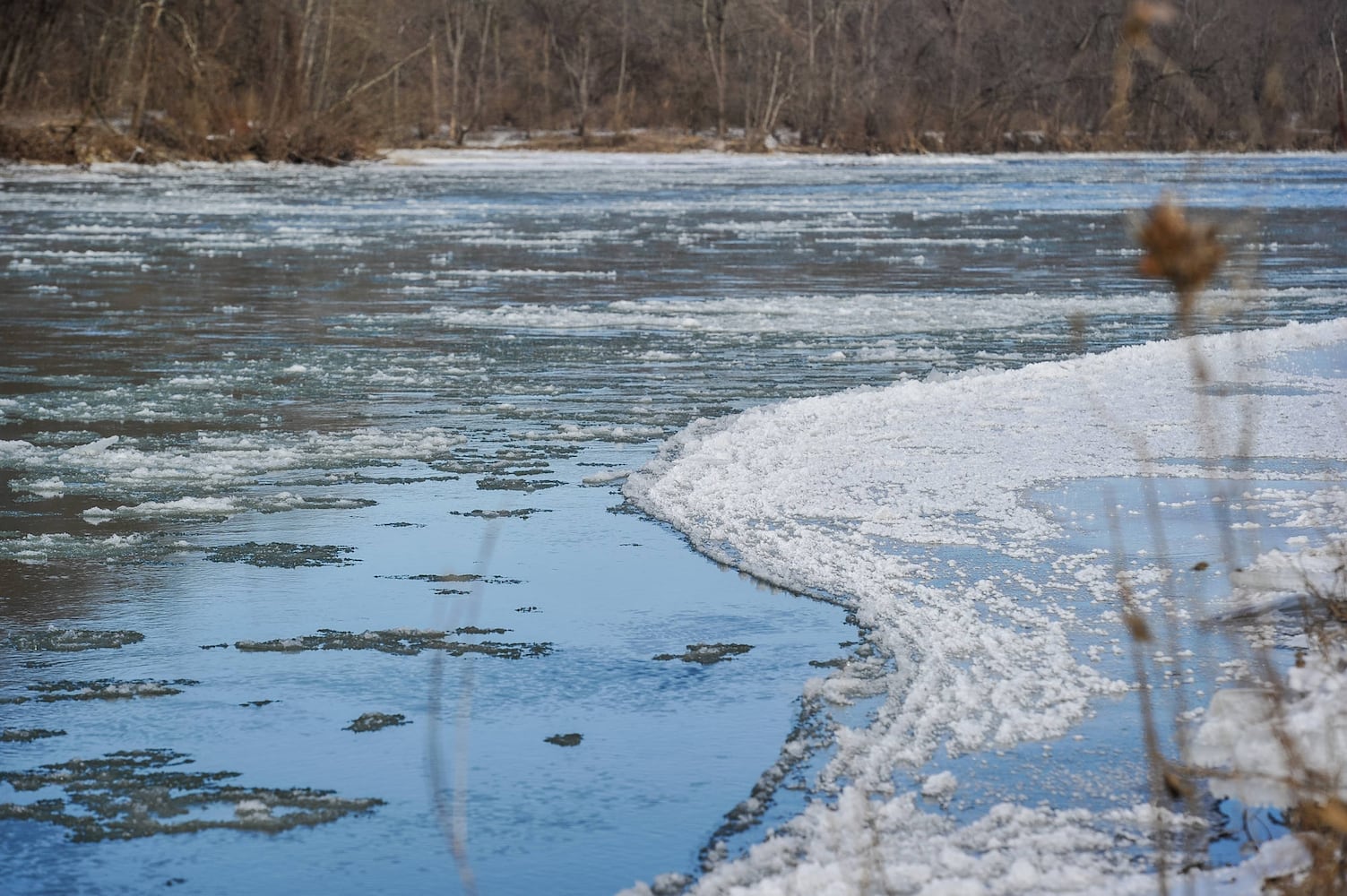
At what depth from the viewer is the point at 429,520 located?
6.30 meters

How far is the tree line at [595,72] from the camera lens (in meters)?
44.5

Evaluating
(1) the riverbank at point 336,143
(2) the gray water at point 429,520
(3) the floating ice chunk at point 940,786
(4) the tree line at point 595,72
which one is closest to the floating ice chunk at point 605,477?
(2) the gray water at point 429,520

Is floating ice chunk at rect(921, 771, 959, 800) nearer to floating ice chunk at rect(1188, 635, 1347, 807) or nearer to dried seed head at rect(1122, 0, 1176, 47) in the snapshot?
floating ice chunk at rect(1188, 635, 1347, 807)

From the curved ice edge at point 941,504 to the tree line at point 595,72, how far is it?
27868 millimetres

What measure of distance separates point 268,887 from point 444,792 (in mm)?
541

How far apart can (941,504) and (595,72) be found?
204 feet

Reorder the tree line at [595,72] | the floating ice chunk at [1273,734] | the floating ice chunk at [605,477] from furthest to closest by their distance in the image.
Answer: the tree line at [595,72] < the floating ice chunk at [605,477] < the floating ice chunk at [1273,734]

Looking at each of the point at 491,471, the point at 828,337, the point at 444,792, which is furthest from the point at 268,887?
the point at 828,337

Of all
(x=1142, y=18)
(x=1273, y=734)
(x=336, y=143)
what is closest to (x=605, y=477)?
(x=1273, y=734)

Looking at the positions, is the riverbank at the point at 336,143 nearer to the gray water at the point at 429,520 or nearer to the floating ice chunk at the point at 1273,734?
the gray water at the point at 429,520

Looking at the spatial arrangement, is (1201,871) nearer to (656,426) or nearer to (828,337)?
(656,426)

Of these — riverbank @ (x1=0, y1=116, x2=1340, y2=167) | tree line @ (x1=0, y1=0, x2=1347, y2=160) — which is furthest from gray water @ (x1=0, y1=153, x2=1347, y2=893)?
tree line @ (x1=0, y1=0, x2=1347, y2=160)

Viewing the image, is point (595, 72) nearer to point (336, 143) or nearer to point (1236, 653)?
point (336, 143)

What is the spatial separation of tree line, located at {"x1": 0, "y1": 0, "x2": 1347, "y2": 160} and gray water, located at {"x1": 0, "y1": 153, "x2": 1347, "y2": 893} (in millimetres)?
23038
